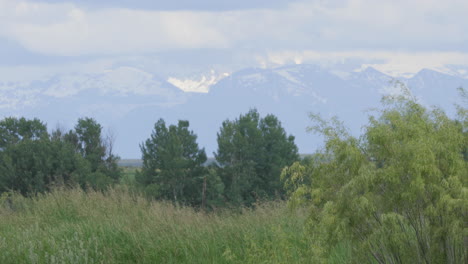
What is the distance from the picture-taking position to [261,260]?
29.7 ft

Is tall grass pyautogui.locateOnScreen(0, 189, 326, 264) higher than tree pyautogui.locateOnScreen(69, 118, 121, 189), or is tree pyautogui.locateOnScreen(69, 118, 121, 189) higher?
tree pyautogui.locateOnScreen(69, 118, 121, 189)

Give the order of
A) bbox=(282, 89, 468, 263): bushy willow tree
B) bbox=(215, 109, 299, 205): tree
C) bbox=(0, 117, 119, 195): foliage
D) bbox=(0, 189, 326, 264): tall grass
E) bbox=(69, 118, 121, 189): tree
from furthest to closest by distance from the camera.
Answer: bbox=(69, 118, 121, 189): tree → bbox=(215, 109, 299, 205): tree → bbox=(0, 117, 119, 195): foliage → bbox=(0, 189, 326, 264): tall grass → bbox=(282, 89, 468, 263): bushy willow tree

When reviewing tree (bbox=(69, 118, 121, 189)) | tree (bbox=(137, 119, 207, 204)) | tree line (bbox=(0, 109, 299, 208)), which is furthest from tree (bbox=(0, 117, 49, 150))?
tree (bbox=(137, 119, 207, 204))

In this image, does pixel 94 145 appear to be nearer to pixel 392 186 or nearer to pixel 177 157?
pixel 177 157

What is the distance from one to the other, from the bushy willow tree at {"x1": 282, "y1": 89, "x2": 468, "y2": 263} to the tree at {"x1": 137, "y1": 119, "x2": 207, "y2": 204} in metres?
45.9

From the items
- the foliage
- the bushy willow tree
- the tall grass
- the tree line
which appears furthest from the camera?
the tree line

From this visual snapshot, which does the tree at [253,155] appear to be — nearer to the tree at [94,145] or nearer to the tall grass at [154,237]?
the tree at [94,145]

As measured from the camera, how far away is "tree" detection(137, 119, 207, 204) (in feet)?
186

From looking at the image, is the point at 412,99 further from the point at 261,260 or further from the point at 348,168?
the point at 261,260

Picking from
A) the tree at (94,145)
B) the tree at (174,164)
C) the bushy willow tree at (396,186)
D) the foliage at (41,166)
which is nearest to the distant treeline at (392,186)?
the bushy willow tree at (396,186)

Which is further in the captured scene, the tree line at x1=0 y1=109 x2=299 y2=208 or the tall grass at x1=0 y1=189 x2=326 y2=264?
the tree line at x1=0 y1=109 x2=299 y2=208

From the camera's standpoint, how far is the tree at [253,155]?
189 feet

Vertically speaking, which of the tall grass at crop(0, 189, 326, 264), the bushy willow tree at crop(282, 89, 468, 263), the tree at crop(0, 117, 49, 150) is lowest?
the tall grass at crop(0, 189, 326, 264)

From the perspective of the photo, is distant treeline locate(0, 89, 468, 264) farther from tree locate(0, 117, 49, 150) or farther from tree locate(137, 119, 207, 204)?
tree locate(0, 117, 49, 150)
